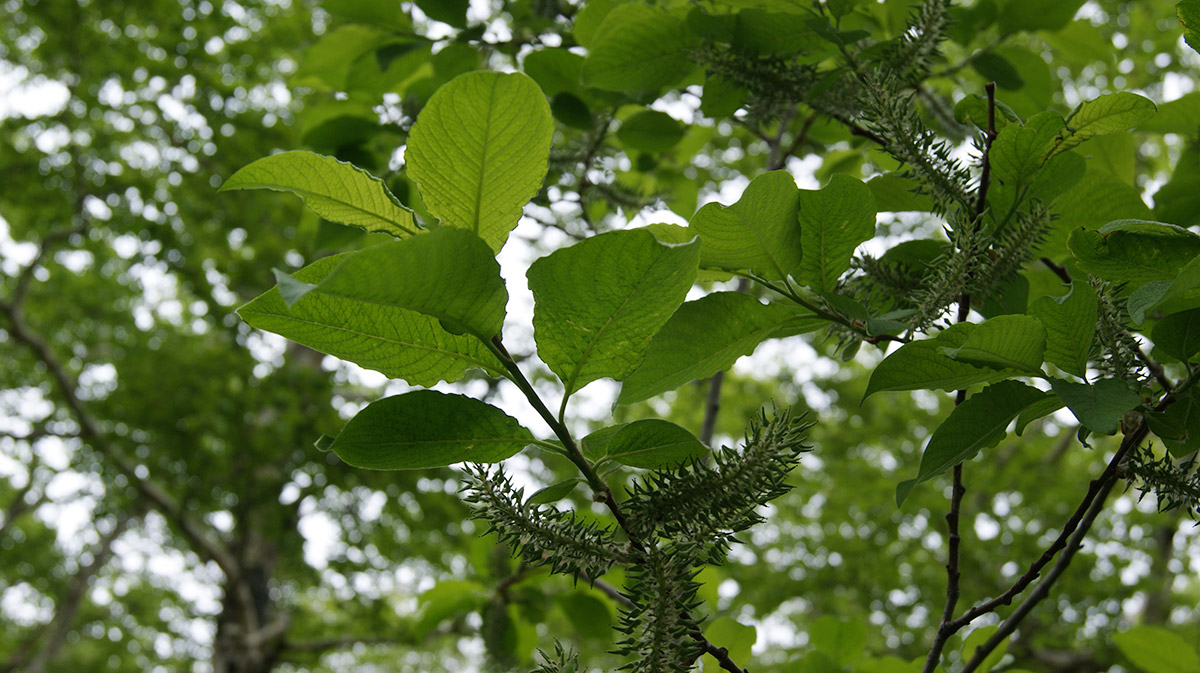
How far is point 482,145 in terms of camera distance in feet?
2.36

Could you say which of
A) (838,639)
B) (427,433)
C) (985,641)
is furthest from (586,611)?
(427,433)

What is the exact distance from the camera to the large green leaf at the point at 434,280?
56 cm

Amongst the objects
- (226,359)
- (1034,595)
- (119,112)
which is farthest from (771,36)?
(119,112)

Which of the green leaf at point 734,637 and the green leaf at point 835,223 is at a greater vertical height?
the green leaf at point 835,223

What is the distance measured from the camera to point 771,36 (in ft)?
4.29

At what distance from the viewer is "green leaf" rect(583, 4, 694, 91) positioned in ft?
4.55

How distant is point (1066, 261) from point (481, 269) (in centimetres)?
100

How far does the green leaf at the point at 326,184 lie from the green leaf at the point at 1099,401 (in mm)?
631

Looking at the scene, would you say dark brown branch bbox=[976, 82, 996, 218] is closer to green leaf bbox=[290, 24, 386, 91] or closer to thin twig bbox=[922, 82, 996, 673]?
thin twig bbox=[922, 82, 996, 673]

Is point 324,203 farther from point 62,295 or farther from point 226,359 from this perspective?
point 62,295

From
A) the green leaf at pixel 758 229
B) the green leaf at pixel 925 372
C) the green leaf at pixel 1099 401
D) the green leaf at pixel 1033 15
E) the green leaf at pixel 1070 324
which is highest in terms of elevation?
the green leaf at pixel 1033 15

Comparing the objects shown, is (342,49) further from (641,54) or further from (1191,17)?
(1191,17)

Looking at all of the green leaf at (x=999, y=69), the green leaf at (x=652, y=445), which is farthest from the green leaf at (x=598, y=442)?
the green leaf at (x=999, y=69)

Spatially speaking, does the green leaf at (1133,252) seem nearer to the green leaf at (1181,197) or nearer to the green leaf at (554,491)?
the green leaf at (1181,197)
